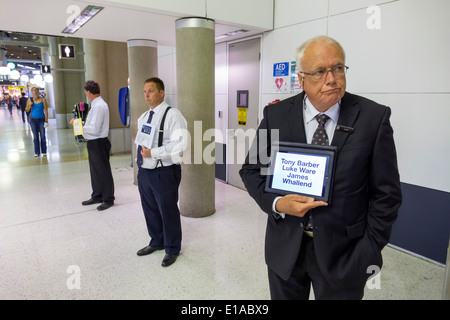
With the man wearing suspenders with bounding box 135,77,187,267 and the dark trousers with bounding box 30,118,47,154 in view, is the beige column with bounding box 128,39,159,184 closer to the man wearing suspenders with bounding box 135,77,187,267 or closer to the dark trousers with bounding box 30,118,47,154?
the man wearing suspenders with bounding box 135,77,187,267

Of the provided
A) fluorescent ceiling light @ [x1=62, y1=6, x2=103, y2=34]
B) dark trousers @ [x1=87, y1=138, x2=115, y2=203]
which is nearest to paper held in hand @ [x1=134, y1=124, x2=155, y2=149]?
fluorescent ceiling light @ [x1=62, y1=6, x2=103, y2=34]

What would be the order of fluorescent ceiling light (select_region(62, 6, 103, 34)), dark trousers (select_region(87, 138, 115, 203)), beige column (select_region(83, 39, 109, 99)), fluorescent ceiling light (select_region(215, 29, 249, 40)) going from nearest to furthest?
1. fluorescent ceiling light (select_region(62, 6, 103, 34))
2. dark trousers (select_region(87, 138, 115, 203))
3. fluorescent ceiling light (select_region(215, 29, 249, 40))
4. beige column (select_region(83, 39, 109, 99))

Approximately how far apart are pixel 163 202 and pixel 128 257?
0.73 metres

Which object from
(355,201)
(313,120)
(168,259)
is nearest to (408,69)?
(313,120)

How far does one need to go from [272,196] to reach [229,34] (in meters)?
4.02

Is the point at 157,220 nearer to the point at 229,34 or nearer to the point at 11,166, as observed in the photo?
the point at 229,34

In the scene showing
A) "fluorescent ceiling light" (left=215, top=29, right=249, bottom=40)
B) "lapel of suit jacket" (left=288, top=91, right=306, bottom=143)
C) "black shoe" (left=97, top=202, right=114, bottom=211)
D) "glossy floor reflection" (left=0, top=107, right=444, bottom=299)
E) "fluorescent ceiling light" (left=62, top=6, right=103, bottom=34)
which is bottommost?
"glossy floor reflection" (left=0, top=107, right=444, bottom=299)

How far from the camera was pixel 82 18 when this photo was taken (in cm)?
384

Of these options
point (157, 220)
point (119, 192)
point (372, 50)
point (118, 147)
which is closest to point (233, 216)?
point (157, 220)

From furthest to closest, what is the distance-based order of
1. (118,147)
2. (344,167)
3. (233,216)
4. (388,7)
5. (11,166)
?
1. (118,147)
2. (11,166)
3. (233,216)
4. (388,7)
5. (344,167)

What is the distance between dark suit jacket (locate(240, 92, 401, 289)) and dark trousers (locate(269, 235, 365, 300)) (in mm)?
55

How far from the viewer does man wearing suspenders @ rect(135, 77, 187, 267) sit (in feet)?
9.30

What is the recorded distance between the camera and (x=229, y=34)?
4.82 metres

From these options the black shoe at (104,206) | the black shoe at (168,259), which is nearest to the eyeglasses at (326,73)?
the black shoe at (168,259)
